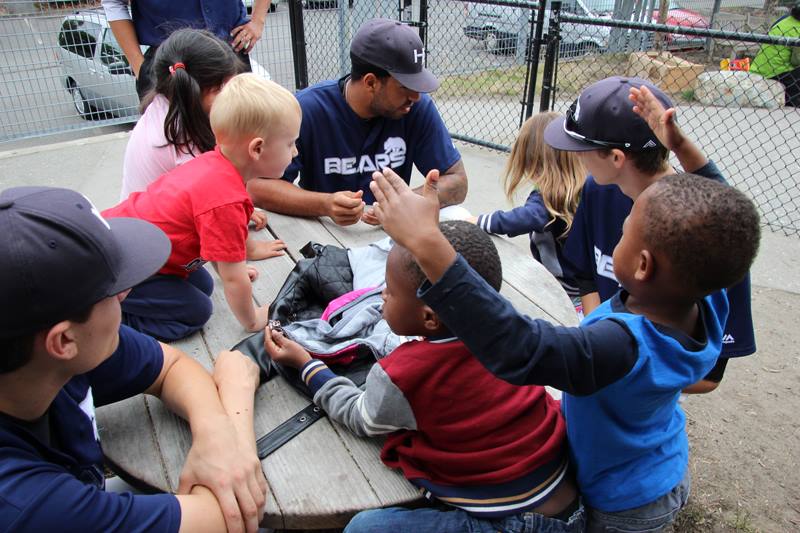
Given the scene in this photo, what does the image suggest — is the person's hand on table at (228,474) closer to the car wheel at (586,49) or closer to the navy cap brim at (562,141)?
the navy cap brim at (562,141)

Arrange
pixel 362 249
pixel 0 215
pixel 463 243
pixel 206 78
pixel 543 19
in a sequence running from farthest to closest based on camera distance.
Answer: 1. pixel 543 19
2. pixel 206 78
3. pixel 362 249
4. pixel 463 243
5. pixel 0 215

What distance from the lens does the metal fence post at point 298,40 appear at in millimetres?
5852

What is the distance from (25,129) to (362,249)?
5811 millimetres

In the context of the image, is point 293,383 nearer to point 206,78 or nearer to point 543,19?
point 206,78

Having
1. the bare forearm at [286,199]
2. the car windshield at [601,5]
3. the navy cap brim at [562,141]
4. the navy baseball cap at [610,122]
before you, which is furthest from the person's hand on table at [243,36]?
the car windshield at [601,5]

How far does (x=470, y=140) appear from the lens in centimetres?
647

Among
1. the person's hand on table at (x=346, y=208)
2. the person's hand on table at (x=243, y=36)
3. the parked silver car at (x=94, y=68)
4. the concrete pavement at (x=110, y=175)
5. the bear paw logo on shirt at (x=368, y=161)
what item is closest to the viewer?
the person's hand on table at (x=346, y=208)

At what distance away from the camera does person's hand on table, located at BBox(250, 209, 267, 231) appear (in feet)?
8.13

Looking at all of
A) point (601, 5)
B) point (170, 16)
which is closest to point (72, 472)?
point (170, 16)

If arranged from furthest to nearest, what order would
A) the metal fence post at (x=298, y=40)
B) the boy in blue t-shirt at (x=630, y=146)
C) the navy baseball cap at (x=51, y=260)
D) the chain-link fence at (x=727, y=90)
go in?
the metal fence post at (x=298, y=40) → the chain-link fence at (x=727, y=90) → the boy in blue t-shirt at (x=630, y=146) → the navy baseball cap at (x=51, y=260)

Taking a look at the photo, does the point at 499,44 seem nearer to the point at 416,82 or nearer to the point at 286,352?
the point at 416,82

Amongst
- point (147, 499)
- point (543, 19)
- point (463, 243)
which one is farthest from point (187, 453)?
point (543, 19)

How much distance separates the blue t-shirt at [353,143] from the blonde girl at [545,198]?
1.21ft

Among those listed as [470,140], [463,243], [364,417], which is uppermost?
[463,243]
